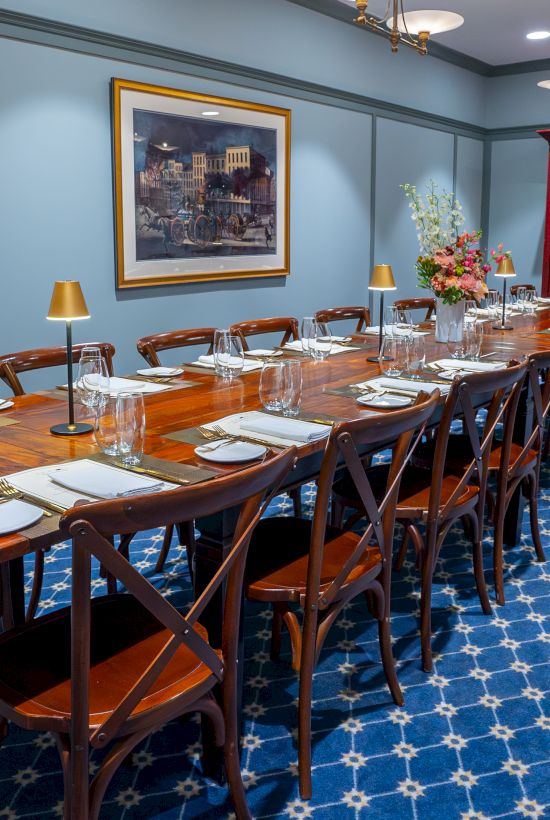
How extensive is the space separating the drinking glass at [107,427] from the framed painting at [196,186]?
2814 mm

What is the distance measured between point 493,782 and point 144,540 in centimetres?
186

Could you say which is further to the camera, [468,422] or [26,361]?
[26,361]

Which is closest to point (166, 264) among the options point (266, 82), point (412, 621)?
point (266, 82)

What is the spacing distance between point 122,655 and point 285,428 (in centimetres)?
74

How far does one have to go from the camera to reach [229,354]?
2.72m

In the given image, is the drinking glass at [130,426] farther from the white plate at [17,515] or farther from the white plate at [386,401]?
the white plate at [386,401]

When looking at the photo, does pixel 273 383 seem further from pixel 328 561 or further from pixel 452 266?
pixel 452 266

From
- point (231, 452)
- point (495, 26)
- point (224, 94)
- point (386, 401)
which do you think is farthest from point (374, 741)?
point (495, 26)

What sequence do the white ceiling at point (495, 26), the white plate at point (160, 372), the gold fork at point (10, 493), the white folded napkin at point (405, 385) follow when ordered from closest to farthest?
the gold fork at point (10, 493) → the white folded napkin at point (405, 385) → the white plate at point (160, 372) → the white ceiling at point (495, 26)

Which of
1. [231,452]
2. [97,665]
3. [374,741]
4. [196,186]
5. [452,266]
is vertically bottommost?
[374,741]

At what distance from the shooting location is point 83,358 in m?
2.09

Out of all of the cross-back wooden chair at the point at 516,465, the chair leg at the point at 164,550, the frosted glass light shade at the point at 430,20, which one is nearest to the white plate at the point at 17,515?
the chair leg at the point at 164,550

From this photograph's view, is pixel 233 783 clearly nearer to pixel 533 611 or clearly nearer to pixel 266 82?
pixel 533 611

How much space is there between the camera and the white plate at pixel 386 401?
235 centimetres
